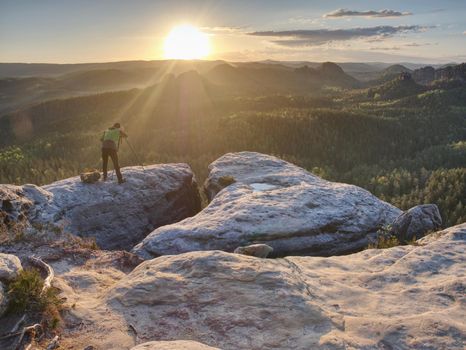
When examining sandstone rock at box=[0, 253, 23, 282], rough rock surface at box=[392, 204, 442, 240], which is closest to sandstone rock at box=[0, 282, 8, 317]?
sandstone rock at box=[0, 253, 23, 282]

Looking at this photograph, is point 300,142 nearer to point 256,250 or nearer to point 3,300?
point 256,250

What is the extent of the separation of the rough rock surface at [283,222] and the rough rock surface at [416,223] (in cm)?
104

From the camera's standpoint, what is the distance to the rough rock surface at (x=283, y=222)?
573 inches

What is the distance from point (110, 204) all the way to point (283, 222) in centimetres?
841

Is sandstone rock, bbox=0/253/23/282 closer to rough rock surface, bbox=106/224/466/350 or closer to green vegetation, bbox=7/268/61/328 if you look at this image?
green vegetation, bbox=7/268/61/328

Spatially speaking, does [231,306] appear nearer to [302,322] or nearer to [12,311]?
[302,322]

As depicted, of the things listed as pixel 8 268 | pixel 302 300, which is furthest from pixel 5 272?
pixel 302 300

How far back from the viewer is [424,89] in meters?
138

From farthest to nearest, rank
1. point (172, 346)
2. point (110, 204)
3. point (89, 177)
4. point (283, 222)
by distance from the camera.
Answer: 1. point (89, 177)
2. point (110, 204)
3. point (283, 222)
4. point (172, 346)

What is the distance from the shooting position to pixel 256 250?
13055 millimetres

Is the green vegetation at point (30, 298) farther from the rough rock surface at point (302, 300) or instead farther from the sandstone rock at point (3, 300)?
the rough rock surface at point (302, 300)

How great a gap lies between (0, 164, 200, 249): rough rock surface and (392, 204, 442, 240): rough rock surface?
10.9 meters

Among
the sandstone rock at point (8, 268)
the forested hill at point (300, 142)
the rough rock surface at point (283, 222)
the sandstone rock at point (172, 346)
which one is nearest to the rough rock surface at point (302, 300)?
the sandstone rock at point (172, 346)

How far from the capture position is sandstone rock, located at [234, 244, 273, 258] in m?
13.0
